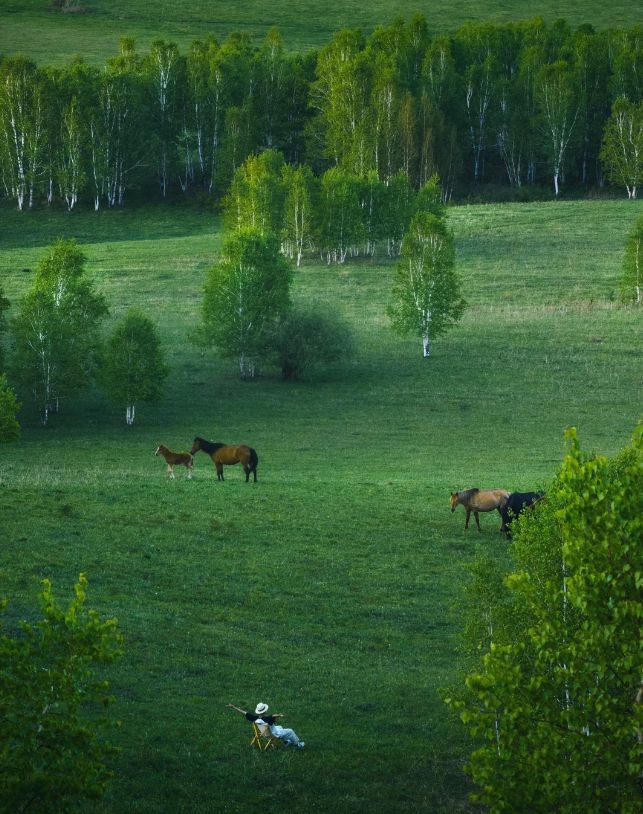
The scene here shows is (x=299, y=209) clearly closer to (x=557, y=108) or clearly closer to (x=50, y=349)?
(x=50, y=349)

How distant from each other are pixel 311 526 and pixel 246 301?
3346 centimetres

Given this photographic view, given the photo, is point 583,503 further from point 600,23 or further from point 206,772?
point 600,23

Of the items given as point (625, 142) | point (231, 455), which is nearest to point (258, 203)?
point (625, 142)

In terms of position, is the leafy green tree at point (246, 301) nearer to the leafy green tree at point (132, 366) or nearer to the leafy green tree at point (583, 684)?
the leafy green tree at point (132, 366)

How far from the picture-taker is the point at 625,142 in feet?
364

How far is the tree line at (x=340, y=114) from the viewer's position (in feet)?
358

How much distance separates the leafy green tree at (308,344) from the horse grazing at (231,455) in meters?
23.7

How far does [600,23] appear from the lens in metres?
180

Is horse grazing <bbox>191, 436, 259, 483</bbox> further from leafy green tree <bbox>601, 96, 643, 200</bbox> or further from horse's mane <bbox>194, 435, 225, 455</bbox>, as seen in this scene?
leafy green tree <bbox>601, 96, 643, 200</bbox>

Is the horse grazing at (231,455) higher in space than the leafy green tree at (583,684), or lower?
lower

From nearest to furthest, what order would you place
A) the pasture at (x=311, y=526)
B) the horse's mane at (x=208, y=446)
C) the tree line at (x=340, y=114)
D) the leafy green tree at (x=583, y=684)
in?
1. the leafy green tree at (x=583, y=684)
2. the pasture at (x=311, y=526)
3. the horse's mane at (x=208, y=446)
4. the tree line at (x=340, y=114)

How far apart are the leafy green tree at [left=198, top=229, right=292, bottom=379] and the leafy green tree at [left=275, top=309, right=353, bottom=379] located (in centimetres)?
91

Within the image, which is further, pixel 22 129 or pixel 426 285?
pixel 22 129

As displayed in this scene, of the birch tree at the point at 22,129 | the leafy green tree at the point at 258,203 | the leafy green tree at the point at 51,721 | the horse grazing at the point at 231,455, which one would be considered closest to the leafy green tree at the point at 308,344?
the horse grazing at the point at 231,455
